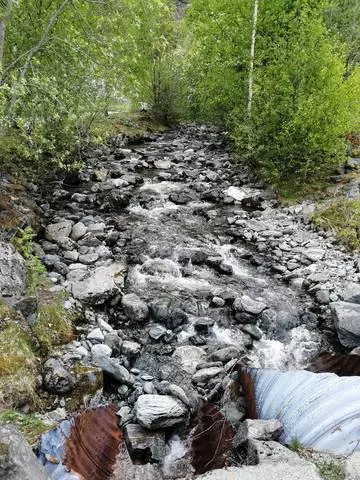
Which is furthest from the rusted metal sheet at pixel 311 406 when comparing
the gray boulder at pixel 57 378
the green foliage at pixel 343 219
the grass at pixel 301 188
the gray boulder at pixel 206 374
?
the grass at pixel 301 188

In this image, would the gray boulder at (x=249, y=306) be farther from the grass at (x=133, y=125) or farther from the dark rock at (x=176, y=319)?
the grass at (x=133, y=125)

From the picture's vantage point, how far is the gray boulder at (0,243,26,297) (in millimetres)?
7314

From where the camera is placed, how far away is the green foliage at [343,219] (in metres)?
12.0

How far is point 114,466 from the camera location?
5.26 meters

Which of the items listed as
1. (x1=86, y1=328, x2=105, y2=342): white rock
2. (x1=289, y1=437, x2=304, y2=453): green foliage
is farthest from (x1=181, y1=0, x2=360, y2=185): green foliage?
(x1=289, y1=437, x2=304, y2=453): green foliage

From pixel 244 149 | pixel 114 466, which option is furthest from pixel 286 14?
pixel 114 466

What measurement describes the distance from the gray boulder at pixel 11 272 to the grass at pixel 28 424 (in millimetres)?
2613

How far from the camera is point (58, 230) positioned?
11.5 meters

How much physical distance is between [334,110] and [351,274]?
651cm

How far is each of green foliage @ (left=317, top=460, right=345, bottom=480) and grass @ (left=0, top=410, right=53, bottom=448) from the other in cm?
333

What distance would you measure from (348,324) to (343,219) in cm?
559

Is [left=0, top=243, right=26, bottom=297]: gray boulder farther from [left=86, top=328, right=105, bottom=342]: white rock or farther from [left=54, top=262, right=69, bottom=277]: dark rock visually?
[left=86, top=328, right=105, bottom=342]: white rock

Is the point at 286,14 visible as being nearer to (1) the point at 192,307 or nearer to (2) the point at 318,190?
(2) the point at 318,190

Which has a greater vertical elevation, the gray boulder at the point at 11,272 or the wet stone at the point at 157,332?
the gray boulder at the point at 11,272
